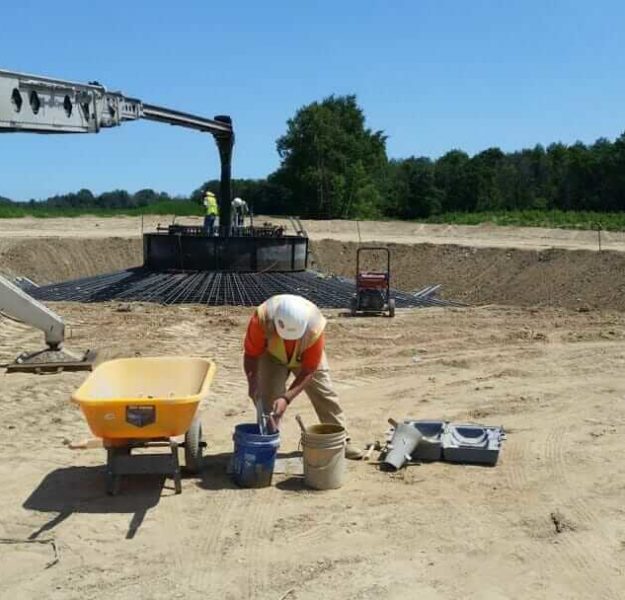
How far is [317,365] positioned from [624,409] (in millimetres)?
3771

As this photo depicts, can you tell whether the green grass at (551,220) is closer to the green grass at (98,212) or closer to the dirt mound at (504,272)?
the dirt mound at (504,272)

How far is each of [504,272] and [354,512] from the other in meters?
20.2

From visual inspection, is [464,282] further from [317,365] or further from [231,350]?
[317,365]

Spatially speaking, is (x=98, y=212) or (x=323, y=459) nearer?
(x=323, y=459)

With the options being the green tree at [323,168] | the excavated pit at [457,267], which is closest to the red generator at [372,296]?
the excavated pit at [457,267]

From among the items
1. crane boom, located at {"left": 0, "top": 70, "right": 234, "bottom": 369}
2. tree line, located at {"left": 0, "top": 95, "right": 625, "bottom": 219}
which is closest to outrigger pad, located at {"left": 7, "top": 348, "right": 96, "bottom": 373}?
crane boom, located at {"left": 0, "top": 70, "right": 234, "bottom": 369}

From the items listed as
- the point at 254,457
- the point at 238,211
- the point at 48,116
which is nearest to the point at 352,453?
the point at 254,457

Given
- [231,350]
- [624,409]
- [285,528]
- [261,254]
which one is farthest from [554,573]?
[261,254]

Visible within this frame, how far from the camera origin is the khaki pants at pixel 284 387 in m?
6.18

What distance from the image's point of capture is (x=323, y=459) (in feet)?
19.1

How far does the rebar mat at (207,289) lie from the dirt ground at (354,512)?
243 inches

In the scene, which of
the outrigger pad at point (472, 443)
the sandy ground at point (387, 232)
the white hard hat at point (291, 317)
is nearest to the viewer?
the white hard hat at point (291, 317)

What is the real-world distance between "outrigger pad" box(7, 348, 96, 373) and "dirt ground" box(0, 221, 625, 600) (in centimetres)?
19

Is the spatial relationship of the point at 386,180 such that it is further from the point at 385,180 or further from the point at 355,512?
the point at 355,512
